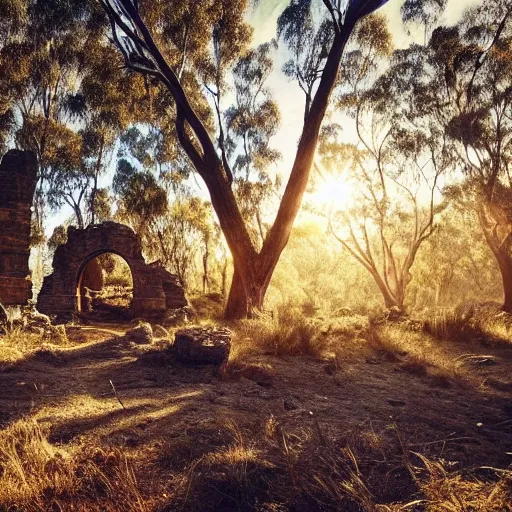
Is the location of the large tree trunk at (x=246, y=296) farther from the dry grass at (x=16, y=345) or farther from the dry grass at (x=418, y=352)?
the dry grass at (x=16, y=345)

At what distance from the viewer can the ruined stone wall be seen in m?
8.78

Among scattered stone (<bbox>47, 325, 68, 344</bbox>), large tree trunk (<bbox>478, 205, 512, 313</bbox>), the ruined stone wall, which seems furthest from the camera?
large tree trunk (<bbox>478, 205, 512, 313</bbox>)

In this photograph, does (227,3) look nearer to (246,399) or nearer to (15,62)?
(15,62)

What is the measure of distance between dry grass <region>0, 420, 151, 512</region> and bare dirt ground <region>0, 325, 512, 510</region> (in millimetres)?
191

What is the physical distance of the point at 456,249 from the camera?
107 ft

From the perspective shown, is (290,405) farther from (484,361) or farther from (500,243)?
(500,243)

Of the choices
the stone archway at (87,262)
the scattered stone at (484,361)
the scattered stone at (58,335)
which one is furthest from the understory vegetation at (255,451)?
the stone archway at (87,262)

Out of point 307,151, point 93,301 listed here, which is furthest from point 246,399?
point 93,301

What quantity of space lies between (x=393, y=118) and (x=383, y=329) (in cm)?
1112

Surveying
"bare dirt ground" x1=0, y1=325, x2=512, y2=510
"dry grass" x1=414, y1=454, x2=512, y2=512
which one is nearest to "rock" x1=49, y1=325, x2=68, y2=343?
"bare dirt ground" x1=0, y1=325, x2=512, y2=510

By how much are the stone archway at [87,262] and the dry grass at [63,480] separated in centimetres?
1137

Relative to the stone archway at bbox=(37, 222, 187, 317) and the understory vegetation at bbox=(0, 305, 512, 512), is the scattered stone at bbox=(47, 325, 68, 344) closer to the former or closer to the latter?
the understory vegetation at bbox=(0, 305, 512, 512)

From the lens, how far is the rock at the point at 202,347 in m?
5.32

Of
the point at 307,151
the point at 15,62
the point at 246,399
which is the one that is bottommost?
the point at 246,399
